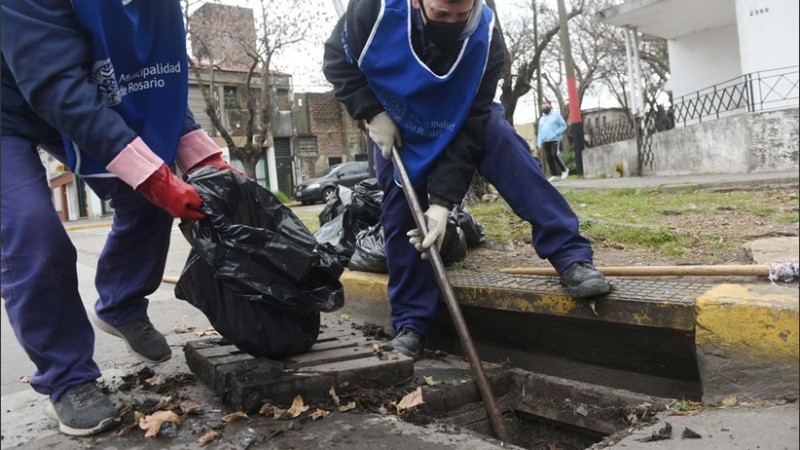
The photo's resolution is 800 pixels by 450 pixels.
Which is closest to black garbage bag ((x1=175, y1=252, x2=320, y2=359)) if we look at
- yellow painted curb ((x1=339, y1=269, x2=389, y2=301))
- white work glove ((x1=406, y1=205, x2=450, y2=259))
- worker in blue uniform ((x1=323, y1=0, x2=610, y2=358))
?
white work glove ((x1=406, y1=205, x2=450, y2=259))

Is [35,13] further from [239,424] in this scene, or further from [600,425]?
[600,425]

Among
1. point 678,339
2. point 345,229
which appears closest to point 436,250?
point 678,339

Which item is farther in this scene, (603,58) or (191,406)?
(603,58)

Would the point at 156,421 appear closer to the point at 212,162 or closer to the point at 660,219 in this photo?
the point at 212,162

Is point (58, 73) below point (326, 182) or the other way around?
below

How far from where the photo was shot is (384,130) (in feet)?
8.51

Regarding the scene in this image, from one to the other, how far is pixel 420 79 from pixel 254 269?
95 centimetres

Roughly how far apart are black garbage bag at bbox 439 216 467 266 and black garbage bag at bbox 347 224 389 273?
12.3 inches

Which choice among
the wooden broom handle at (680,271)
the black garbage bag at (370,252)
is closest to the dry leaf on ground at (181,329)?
the black garbage bag at (370,252)

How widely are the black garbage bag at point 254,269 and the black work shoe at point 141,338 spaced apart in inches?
17.5

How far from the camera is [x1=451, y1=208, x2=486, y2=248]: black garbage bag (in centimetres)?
361

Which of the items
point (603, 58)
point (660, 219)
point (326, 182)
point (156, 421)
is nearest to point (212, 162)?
point (156, 421)

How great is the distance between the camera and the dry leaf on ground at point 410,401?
2140mm

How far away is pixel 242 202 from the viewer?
2236 millimetres
